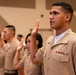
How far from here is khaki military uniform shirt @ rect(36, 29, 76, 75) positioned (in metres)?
1.66

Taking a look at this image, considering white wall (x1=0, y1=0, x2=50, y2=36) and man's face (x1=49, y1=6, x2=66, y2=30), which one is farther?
white wall (x1=0, y1=0, x2=50, y2=36)

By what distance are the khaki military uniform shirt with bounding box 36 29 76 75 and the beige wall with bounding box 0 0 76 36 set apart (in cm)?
632

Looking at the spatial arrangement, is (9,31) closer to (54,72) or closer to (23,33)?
(54,72)

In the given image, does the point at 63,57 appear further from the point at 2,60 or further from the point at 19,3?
the point at 19,3

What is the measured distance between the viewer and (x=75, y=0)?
936 cm

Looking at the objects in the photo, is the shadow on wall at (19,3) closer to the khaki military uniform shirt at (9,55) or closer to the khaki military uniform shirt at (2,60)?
the khaki military uniform shirt at (9,55)

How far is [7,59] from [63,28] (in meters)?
2.02

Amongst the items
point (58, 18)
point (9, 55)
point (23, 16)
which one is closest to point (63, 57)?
point (58, 18)

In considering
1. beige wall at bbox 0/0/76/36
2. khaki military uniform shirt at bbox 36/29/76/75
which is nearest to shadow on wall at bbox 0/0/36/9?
beige wall at bbox 0/0/76/36

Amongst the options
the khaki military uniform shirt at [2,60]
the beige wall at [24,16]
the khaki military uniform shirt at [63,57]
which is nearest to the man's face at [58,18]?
the khaki military uniform shirt at [63,57]

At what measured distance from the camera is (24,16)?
8.23 meters

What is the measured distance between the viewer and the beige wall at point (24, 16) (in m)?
7.89

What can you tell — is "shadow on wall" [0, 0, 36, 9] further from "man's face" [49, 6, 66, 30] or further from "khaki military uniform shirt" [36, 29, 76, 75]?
"khaki military uniform shirt" [36, 29, 76, 75]

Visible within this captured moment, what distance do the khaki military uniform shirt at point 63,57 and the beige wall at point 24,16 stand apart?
632 centimetres
